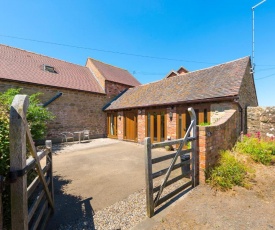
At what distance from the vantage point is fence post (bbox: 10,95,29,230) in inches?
64.8

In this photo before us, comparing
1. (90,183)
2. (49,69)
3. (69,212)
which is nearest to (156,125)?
(90,183)

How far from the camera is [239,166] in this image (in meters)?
4.53

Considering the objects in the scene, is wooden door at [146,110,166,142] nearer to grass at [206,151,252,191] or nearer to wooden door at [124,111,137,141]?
wooden door at [124,111,137,141]

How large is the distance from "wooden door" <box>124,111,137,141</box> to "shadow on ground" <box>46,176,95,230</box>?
8.16 meters

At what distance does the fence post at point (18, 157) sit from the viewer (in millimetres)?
1646

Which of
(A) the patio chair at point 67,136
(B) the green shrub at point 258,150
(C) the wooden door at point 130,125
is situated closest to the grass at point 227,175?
(B) the green shrub at point 258,150

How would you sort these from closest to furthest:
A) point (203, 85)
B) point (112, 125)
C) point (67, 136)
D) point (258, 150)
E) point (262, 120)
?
point (258, 150)
point (262, 120)
point (203, 85)
point (67, 136)
point (112, 125)

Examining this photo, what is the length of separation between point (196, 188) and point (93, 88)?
12982 millimetres

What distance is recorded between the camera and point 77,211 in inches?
125

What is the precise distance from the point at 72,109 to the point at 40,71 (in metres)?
4.29

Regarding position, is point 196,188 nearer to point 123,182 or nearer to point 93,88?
point 123,182

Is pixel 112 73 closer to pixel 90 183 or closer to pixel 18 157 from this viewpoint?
pixel 90 183

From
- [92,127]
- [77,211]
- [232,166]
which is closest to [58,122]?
[92,127]

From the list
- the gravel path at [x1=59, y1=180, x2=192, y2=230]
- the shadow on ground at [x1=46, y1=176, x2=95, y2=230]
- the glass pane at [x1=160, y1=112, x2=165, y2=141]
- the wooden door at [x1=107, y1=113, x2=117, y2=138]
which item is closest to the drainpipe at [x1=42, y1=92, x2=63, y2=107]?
the wooden door at [x1=107, y1=113, x2=117, y2=138]
